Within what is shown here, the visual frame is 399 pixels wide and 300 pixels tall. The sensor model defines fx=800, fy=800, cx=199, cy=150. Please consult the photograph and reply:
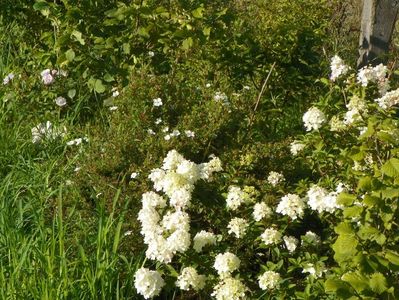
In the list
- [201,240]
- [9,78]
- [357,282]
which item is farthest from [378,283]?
[9,78]

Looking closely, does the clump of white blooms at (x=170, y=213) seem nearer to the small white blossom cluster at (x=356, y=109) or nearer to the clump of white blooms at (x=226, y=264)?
the clump of white blooms at (x=226, y=264)

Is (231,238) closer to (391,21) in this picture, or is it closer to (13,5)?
(391,21)

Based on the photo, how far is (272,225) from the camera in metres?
3.06

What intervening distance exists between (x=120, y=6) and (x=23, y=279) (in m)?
2.13

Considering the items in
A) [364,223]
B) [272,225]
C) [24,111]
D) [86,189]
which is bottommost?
[24,111]

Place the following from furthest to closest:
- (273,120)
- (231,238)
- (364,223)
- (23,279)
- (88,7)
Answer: (88,7) < (273,120) < (231,238) < (23,279) < (364,223)

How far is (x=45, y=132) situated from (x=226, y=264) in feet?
6.26

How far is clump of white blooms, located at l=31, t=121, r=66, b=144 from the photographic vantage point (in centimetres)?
439

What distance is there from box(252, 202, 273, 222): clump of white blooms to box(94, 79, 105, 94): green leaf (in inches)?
69.1

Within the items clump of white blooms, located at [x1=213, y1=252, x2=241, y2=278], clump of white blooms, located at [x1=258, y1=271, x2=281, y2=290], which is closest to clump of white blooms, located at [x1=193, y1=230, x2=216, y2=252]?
clump of white blooms, located at [x1=213, y1=252, x2=241, y2=278]

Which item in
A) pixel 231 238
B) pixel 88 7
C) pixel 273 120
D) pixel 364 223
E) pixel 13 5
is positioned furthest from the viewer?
pixel 13 5

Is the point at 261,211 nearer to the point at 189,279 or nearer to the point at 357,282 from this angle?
the point at 189,279

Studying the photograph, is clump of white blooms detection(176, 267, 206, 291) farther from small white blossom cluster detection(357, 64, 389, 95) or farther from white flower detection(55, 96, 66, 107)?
white flower detection(55, 96, 66, 107)

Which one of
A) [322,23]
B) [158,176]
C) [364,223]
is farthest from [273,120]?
[364,223]
